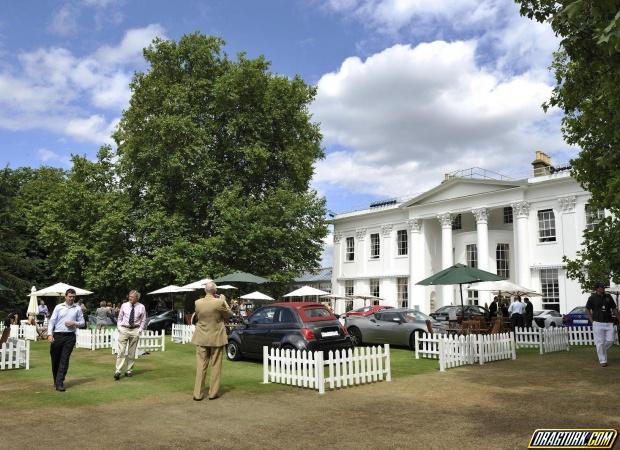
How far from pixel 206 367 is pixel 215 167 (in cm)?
2433

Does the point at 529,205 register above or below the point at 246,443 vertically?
above

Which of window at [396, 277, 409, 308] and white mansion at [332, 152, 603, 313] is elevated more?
white mansion at [332, 152, 603, 313]

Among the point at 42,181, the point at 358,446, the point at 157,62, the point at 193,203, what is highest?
the point at 157,62

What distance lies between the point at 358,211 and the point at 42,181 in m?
25.4

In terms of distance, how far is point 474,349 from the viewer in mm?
13758

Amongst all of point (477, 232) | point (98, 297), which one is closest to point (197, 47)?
point (98, 297)

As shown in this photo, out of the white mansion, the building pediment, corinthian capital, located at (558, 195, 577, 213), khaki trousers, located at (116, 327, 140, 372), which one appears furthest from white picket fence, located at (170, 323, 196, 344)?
corinthian capital, located at (558, 195, 577, 213)

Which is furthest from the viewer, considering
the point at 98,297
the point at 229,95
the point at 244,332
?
the point at 98,297

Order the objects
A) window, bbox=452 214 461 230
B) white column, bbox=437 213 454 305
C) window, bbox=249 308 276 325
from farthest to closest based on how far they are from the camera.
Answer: window, bbox=452 214 461 230, white column, bbox=437 213 454 305, window, bbox=249 308 276 325

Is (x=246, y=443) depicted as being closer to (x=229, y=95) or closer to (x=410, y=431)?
(x=410, y=431)

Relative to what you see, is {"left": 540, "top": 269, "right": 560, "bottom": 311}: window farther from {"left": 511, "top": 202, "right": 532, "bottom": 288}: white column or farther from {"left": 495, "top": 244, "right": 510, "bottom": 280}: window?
{"left": 495, "top": 244, "right": 510, "bottom": 280}: window

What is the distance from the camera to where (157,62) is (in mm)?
34906

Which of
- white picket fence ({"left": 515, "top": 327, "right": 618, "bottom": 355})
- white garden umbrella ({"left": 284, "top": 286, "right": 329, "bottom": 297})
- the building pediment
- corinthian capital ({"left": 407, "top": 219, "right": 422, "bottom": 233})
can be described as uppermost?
the building pediment

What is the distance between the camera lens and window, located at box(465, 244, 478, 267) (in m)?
37.4
